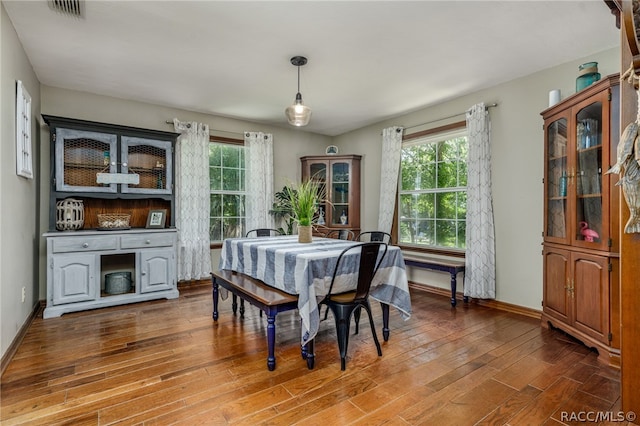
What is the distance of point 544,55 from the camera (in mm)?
3139

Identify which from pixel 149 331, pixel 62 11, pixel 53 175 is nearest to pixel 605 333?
pixel 149 331

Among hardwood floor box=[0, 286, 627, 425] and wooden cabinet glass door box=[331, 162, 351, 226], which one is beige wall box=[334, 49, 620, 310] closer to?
hardwood floor box=[0, 286, 627, 425]

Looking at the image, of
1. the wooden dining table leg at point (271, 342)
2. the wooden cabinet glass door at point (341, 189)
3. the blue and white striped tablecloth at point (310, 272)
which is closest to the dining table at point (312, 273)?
the blue and white striped tablecloth at point (310, 272)

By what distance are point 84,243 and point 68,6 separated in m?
2.37

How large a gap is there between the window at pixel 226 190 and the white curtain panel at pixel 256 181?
113mm

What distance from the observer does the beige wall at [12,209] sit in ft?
7.89

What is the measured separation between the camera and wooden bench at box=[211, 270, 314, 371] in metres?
2.33

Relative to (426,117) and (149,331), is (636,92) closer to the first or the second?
(426,117)

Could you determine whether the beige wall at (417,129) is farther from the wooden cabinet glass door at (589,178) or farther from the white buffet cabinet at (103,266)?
the wooden cabinet glass door at (589,178)

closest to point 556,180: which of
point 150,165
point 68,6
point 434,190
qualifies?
point 434,190

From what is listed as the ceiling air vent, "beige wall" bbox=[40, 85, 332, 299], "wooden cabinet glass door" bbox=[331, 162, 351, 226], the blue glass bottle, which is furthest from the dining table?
"wooden cabinet glass door" bbox=[331, 162, 351, 226]

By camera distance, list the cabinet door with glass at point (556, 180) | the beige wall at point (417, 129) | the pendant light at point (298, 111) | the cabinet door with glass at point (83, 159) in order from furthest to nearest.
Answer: the cabinet door with glass at point (83, 159)
the pendant light at point (298, 111)
the cabinet door with glass at point (556, 180)
the beige wall at point (417, 129)

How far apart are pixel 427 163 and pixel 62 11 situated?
4.28 metres

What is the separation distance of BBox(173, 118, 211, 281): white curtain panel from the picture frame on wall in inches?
11.0
